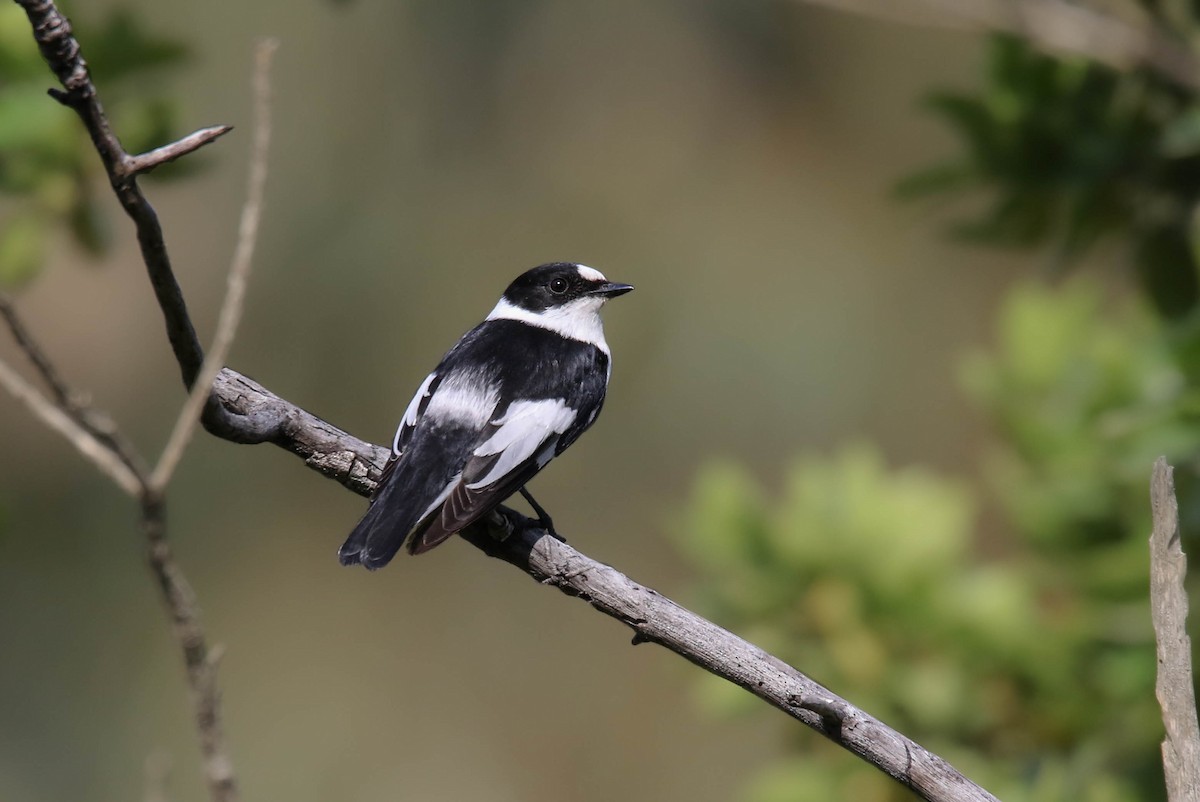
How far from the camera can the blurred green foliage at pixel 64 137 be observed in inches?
98.0

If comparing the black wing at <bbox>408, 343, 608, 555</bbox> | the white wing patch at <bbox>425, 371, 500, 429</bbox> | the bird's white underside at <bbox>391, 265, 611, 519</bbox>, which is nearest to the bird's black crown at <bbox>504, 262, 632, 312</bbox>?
the black wing at <bbox>408, 343, 608, 555</bbox>

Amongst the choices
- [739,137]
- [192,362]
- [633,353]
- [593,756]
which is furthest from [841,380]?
[192,362]

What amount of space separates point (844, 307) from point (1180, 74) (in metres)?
3.89

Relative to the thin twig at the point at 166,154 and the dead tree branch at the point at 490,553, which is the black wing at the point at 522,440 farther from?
the thin twig at the point at 166,154

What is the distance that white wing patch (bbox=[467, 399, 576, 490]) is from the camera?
2.48 m

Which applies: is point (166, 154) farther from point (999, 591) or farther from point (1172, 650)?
point (999, 591)

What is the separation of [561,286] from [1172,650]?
2117 millimetres

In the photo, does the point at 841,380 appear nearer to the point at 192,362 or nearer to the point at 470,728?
the point at 470,728

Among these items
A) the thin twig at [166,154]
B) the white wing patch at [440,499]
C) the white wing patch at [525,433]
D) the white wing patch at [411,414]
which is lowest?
the white wing patch at [440,499]

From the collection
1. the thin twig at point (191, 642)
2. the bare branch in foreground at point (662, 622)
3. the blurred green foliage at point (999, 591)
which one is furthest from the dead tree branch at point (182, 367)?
the blurred green foliage at point (999, 591)

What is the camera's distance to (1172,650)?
156 cm

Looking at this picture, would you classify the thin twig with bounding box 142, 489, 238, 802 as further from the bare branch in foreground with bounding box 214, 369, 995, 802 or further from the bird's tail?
the bird's tail

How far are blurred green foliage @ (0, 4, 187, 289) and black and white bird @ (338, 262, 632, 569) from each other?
29.9 inches

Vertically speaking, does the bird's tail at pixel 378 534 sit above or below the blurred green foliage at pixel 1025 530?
below
